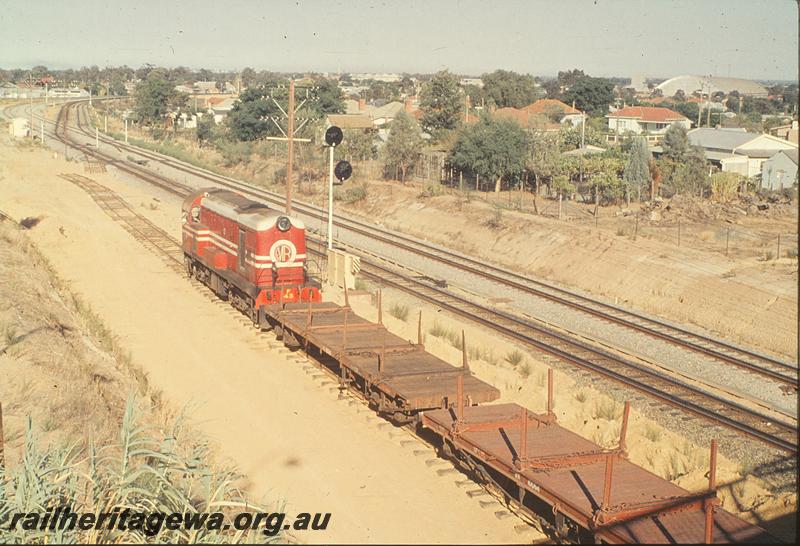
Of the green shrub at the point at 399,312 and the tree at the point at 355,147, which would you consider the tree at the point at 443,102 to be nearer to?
the tree at the point at 355,147

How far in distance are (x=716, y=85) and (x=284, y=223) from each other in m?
94.1

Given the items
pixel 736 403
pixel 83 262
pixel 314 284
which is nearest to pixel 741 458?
pixel 736 403

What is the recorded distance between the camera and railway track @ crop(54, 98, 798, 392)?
2211cm

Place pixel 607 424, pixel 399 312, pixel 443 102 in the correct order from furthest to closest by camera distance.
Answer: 1. pixel 443 102
2. pixel 399 312
3. pixel 607 424

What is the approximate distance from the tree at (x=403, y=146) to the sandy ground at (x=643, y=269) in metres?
12.1

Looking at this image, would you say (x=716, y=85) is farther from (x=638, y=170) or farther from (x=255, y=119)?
(x=638, y=170)

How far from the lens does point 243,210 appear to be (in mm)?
24766

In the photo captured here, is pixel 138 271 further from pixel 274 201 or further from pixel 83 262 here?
pixel 274 201

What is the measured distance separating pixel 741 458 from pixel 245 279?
13933 mm

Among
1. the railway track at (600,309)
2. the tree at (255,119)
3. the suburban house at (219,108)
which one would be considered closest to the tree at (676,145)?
the railway track at (600,309)

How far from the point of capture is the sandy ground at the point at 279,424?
37.6ft

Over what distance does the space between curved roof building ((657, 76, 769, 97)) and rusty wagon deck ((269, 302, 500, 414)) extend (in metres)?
68.6

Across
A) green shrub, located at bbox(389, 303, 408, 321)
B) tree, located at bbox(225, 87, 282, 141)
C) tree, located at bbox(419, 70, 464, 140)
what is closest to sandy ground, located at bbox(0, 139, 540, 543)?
green shrub, located at bbox(389, 303, 408, 321)

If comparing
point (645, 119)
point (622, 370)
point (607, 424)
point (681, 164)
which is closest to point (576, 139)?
point (681, 164)
